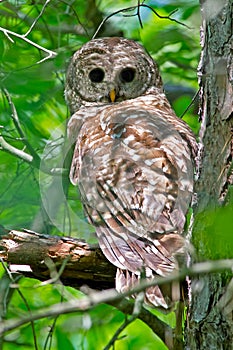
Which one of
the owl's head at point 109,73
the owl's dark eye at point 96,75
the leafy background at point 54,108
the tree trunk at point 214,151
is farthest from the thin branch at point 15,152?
the tree trunk at point 214,151

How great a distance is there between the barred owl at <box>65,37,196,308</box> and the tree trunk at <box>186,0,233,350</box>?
43 cm

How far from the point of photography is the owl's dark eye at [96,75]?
4.68 m

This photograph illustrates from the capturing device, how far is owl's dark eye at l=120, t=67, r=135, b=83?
185 inches

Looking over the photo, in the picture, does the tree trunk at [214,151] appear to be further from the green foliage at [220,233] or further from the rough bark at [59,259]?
the rough bark at [59,259]

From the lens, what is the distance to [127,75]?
473cm

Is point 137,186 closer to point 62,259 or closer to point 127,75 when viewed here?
point 62,259

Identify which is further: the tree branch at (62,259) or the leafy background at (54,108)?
the leafy background at (54,108)

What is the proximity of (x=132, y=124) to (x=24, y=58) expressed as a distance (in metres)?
1.06

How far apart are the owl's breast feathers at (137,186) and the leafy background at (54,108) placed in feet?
0.76

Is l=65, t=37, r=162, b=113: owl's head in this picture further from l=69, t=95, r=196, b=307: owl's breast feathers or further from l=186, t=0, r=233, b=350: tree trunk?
l=186, t=0, r=233, b=350: tree trunk

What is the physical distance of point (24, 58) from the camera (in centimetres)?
445

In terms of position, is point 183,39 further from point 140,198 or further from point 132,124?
point 140,198

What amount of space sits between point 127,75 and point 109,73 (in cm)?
15

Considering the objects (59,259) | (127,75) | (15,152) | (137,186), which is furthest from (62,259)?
(127,75)
